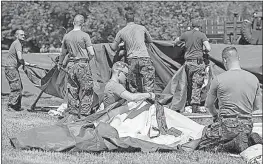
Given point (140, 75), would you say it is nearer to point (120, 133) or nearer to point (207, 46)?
point (207, 46)

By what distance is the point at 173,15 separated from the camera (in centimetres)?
3064

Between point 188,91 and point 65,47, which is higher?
point 65,47

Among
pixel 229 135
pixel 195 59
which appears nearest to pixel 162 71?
pixel 195 59

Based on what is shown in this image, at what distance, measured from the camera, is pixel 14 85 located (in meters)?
10.2

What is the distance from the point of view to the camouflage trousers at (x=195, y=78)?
31.2 feet

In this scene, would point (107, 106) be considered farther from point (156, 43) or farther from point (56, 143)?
point (156, 43)

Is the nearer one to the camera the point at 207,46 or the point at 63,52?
the point at 63,52

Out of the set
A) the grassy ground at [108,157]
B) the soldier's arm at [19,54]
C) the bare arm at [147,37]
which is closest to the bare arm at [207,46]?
the bare arm at [147,37]

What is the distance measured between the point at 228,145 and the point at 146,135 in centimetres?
102

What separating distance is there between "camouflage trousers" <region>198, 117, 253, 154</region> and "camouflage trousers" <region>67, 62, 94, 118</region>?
290 cm

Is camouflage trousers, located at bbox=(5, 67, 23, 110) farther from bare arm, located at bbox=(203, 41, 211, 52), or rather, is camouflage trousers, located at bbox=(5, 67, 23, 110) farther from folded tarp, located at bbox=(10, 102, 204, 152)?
folded tarp, located at bbox=(10, 102, 204, 152)

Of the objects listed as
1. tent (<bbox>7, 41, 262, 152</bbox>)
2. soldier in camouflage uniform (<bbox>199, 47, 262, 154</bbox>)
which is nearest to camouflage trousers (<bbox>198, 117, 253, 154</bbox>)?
soldier in camouflage uniform (<bbox>199, 47, 262, 154</bbox>)

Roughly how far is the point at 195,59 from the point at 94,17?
18921 mm

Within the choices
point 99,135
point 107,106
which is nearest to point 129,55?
point 107,106
